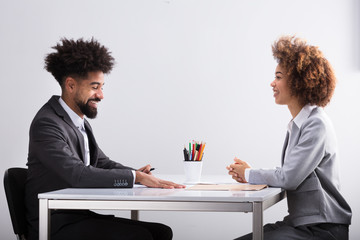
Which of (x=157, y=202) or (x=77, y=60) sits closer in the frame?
(x=157, y=202)

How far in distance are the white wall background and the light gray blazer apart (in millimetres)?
1654

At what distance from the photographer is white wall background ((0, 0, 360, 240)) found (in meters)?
3.72

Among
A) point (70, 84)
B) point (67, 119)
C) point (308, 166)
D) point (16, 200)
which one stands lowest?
point (16, 200)

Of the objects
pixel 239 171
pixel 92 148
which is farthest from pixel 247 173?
pixel 92 148

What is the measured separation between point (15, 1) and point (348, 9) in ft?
8.08

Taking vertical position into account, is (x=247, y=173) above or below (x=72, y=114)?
below

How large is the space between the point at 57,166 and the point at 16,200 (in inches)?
9.2

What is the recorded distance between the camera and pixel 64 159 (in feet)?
6.69

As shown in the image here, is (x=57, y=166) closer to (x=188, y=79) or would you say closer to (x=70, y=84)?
(x=70, y=84)

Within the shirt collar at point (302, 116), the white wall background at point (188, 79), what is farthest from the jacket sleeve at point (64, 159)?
the white wall background at point (188, 79)

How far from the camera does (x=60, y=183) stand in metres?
2.15

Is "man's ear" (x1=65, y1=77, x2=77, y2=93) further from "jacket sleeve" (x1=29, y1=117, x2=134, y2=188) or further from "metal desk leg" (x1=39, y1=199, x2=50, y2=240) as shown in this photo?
"metal desk leg" (x1=39, y1=199, x2=50, y2=240)

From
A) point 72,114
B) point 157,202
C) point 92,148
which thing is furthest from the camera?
point 92,148

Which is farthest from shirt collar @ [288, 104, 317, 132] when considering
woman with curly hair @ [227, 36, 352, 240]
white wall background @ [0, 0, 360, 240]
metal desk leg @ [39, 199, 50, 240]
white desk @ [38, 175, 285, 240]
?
white wall background @ [0, 0, 360, 240]
